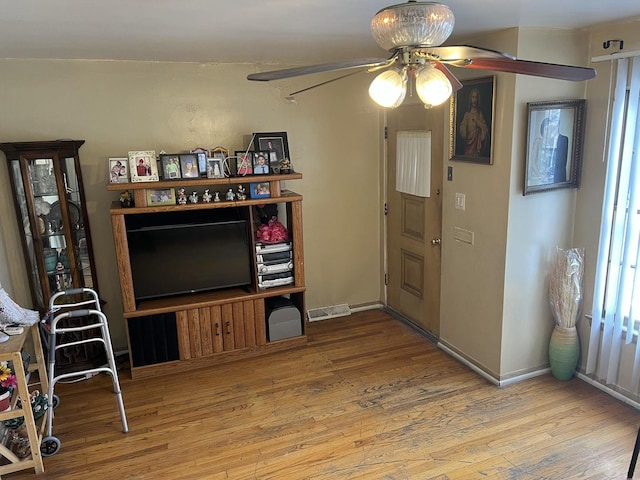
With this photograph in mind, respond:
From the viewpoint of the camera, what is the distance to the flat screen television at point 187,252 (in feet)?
11.6

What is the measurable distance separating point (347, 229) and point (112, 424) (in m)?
2.57

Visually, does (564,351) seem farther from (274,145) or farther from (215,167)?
(215,167)

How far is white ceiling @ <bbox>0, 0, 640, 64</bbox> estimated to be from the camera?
2068mm

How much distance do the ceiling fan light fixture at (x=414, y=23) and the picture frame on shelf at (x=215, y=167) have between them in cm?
226

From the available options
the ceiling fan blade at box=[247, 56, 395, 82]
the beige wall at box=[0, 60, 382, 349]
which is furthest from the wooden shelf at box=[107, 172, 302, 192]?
the ceiling fan blade at box=[247, 56, 395, 82]

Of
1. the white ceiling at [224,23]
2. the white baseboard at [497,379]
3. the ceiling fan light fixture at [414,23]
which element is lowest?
the white baseboard at [497,379]

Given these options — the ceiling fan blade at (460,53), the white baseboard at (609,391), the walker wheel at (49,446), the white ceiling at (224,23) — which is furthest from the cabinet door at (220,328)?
the ceiling fan blade at (460,53)

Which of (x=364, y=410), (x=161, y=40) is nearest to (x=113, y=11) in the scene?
(x=161, y=40)

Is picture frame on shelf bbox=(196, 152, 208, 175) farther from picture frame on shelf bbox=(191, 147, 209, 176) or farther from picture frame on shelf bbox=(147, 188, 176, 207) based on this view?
picture frame on shelf bbox=(147, 188, 176, 207)

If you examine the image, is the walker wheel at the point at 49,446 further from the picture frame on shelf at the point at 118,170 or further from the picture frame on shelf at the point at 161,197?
the picture frame on shelf at the point at 118,170

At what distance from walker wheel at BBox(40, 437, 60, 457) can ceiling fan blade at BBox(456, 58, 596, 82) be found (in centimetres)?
292

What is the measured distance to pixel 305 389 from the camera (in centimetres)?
334

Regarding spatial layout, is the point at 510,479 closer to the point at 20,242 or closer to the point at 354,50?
the point at 354,50

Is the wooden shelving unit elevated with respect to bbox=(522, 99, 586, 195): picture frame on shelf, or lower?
lower
